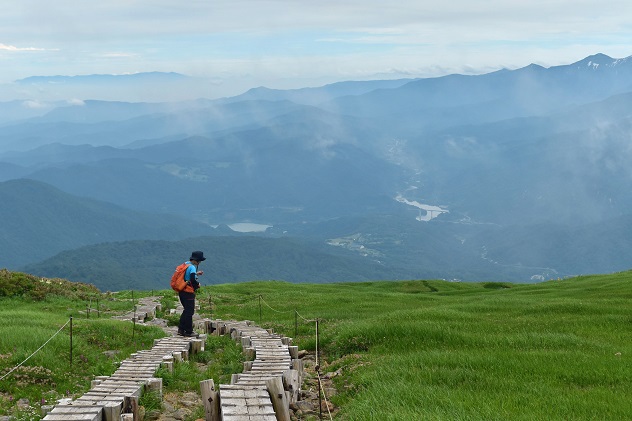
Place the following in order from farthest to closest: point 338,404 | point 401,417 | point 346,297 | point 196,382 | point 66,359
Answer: point 346,297 < point 66,359 < point 196,382 < point 338,404 < point 401,417

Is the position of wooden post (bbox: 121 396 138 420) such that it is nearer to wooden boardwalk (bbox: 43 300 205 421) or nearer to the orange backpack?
wooden boardwalk (bbox: 43 300 205 421)

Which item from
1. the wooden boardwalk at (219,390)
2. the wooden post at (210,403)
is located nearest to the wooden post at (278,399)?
the wooden boardwalk at (219,390)

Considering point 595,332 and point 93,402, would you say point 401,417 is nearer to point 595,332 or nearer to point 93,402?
point 93,402

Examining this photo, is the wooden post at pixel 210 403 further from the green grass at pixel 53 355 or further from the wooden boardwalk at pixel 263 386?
the green grass at pixel 53 355

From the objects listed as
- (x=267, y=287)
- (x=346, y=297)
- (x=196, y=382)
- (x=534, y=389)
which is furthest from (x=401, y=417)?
(x=267, y=287)

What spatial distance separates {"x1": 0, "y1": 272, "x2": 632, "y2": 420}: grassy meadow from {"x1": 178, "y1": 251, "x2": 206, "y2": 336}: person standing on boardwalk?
1252mm

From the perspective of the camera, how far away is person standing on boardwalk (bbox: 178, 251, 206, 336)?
77.8 feet

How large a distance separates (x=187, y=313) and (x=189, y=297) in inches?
31.5

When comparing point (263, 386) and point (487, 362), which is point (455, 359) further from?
point (263, 386)

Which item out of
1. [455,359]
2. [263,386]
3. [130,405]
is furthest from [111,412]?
[455,359]

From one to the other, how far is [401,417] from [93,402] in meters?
5.74

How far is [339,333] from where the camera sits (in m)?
21.8

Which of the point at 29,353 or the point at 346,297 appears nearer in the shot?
the point at 29,353

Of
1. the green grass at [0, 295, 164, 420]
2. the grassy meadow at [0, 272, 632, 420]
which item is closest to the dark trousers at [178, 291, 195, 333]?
the green grass at [0, 295, 164, 420]
